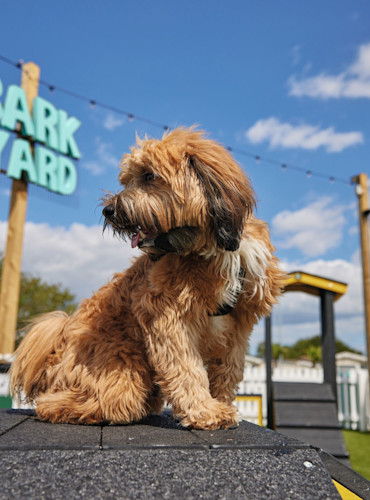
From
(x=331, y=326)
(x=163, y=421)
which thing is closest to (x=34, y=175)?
(x=331, y=326)

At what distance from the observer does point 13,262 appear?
8.77m

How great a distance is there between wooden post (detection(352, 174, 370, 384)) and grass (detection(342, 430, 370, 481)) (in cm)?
181

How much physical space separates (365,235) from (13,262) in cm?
856

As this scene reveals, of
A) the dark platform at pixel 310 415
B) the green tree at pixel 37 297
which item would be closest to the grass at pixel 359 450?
the dark platform at pixel 310 415

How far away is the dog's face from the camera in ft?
6.41

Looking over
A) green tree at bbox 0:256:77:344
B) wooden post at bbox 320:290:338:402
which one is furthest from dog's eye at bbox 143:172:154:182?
green tree at bbox 0:256:77:344

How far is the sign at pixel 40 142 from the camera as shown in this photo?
921 centimetres

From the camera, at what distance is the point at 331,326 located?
7.48 m

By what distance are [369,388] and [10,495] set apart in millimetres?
11196

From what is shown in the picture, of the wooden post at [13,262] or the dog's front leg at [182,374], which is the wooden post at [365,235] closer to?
the wooden post at [13,262]

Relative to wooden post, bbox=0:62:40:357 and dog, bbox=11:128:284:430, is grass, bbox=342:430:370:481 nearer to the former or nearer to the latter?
dog, bbox=11:128:284:430

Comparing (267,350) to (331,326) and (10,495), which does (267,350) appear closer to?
(331,326)

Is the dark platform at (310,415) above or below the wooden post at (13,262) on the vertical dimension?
below

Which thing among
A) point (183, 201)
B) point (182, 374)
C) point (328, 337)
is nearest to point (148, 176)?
point (183, 201)
